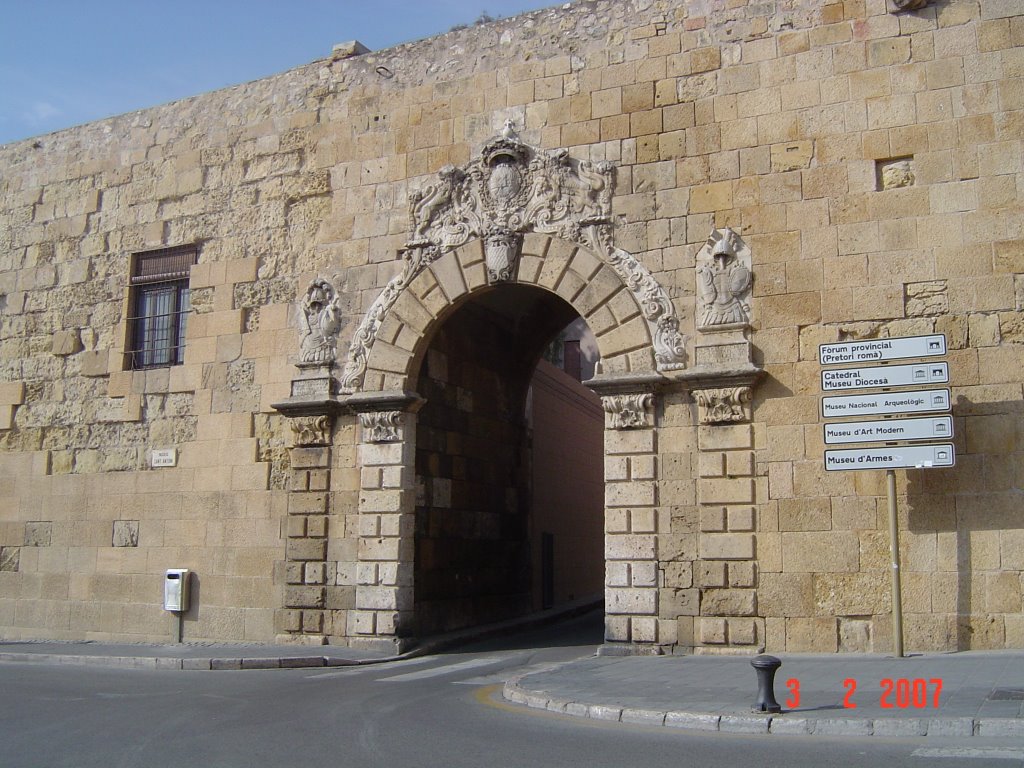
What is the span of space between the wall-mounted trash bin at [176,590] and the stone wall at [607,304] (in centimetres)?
24

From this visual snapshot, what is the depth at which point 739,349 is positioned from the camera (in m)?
10.6

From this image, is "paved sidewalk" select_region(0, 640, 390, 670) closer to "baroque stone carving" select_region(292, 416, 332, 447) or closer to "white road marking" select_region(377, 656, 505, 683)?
"white road marking" select_region(377, 656, 505, 683)

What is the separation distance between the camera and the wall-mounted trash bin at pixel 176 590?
13016 mm

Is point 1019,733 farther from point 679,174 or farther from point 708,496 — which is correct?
point 679,174

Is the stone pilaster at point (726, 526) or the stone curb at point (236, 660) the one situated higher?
the stone pilaster at point (726, 526)

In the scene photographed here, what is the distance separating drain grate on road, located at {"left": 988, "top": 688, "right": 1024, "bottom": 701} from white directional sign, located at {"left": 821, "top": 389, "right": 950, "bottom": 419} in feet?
9.92

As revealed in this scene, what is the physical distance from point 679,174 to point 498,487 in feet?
18.4

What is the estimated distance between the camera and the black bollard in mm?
6480

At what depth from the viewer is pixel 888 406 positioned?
9414mm

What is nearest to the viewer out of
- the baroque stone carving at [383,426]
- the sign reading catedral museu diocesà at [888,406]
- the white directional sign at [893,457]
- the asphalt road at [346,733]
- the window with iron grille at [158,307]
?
the asphalt road at [346,733]

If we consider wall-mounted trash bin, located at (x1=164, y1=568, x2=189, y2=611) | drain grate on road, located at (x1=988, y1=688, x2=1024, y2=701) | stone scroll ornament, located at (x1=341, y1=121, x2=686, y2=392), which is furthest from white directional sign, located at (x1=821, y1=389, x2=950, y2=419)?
wall-mounted trash bin, located at (x1=164, y1=568, x2=189, y2=611)

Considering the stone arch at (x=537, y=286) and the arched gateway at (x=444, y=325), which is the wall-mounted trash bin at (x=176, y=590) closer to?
the arched gateway at (x=444, y=325)
